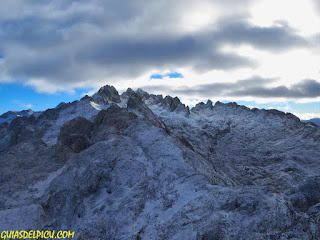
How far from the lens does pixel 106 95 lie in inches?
5266

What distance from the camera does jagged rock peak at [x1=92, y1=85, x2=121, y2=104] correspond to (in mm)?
120206

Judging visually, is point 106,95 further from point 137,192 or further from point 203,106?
point 137,192

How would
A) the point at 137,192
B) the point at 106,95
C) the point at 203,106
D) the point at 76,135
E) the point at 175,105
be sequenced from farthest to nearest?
the point at 203,106, the point at 175,105, the point at 106,95, the point at 76,135, the point at 137,192

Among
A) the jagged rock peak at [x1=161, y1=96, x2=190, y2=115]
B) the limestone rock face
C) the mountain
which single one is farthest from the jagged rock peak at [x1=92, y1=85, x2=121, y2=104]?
the limestone rock face

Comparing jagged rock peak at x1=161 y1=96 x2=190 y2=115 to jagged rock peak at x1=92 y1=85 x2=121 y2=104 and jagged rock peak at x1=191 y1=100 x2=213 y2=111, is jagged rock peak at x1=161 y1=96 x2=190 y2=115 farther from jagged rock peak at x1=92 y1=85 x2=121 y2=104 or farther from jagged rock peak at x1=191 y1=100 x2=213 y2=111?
jagged rock peak at x1=92 y1=85 x2=121 y2=104

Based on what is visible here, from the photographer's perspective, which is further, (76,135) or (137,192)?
(76,135)

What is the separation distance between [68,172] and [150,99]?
148 meters

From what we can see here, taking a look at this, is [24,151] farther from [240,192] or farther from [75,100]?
[75,100]

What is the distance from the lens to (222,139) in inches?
5408

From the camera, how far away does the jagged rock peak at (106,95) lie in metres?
120

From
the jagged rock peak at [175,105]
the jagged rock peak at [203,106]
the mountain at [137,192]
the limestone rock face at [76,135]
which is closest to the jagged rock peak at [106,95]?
the jagged rock peak at [175,105]

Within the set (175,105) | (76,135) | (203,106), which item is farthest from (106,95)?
(203,106)

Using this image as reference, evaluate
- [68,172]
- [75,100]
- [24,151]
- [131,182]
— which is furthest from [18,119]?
[131,182]

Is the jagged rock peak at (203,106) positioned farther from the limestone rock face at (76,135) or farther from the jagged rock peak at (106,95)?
the limestone rock face at (76,135)
